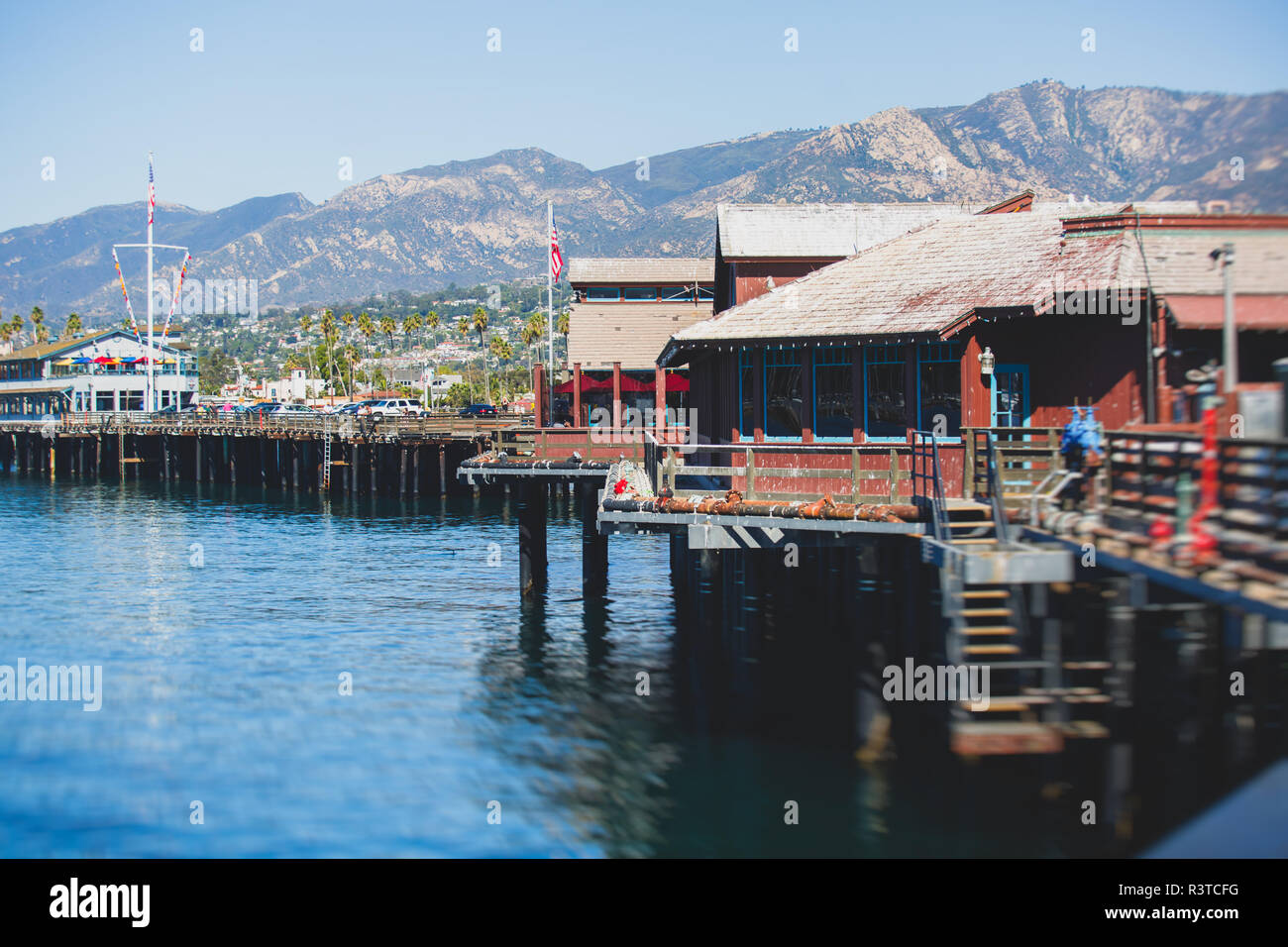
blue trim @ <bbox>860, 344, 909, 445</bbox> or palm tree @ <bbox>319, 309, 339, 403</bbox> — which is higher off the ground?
palm tree @ <bbox>319, 309, 339, 403</bbox>

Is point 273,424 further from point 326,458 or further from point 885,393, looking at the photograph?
point 885,393

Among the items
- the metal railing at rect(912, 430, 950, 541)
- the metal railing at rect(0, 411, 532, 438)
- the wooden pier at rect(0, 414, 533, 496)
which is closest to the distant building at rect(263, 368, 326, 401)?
the metal railing at rect(0, 411, 532, 438)

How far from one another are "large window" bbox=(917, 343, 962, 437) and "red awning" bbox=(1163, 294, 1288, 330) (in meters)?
3.85

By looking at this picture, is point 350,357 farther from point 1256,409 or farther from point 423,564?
point 1256,409

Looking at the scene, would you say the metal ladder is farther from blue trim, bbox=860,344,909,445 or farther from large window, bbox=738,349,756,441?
blue trim, bbox=860,344,909,445

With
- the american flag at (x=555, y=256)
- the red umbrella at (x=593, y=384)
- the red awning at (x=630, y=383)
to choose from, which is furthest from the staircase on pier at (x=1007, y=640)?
the american flag at (x=555, y=256)

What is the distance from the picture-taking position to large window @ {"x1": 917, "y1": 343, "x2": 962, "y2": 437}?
69.5 feet

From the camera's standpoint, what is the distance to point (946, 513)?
1617 cm

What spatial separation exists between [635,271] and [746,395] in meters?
30.9

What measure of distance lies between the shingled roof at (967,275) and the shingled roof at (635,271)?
28.1 m

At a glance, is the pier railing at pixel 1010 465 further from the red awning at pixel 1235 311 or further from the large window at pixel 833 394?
the large window at pixel 833 394

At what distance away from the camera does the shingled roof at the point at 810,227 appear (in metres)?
34.1
